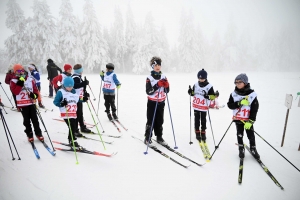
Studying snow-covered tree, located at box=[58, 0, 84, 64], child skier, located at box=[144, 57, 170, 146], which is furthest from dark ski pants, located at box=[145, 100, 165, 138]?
snow-covered tree, located at box=[58, 0, 84, 64]

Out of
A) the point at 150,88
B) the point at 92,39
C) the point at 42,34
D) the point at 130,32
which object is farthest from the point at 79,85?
the point at 130,32

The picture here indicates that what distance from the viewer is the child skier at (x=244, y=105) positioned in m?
3.88

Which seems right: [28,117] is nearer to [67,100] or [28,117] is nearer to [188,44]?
[67,100]

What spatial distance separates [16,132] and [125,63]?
32640 millimetres

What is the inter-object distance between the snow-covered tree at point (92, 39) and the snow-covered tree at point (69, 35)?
3.85 ft

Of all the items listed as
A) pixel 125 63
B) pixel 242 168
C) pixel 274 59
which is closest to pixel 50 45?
pixel 125 63

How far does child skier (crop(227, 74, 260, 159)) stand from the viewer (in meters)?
3.88

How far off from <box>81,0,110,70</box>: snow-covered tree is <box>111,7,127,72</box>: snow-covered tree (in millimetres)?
3554

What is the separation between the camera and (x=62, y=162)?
156 inches

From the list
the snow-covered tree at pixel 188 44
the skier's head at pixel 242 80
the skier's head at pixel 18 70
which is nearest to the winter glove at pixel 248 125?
the skier's head at pixel 242 80

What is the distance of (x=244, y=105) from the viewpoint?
4027 mm

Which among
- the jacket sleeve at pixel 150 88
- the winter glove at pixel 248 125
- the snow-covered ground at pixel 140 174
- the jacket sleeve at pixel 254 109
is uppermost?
the jacket sleeve at pixel 150 88

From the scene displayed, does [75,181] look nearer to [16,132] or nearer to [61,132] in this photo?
[61,132]

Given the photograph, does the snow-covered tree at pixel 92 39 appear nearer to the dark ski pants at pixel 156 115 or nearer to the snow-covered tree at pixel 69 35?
the snow-covered tree at pixel 69 35
